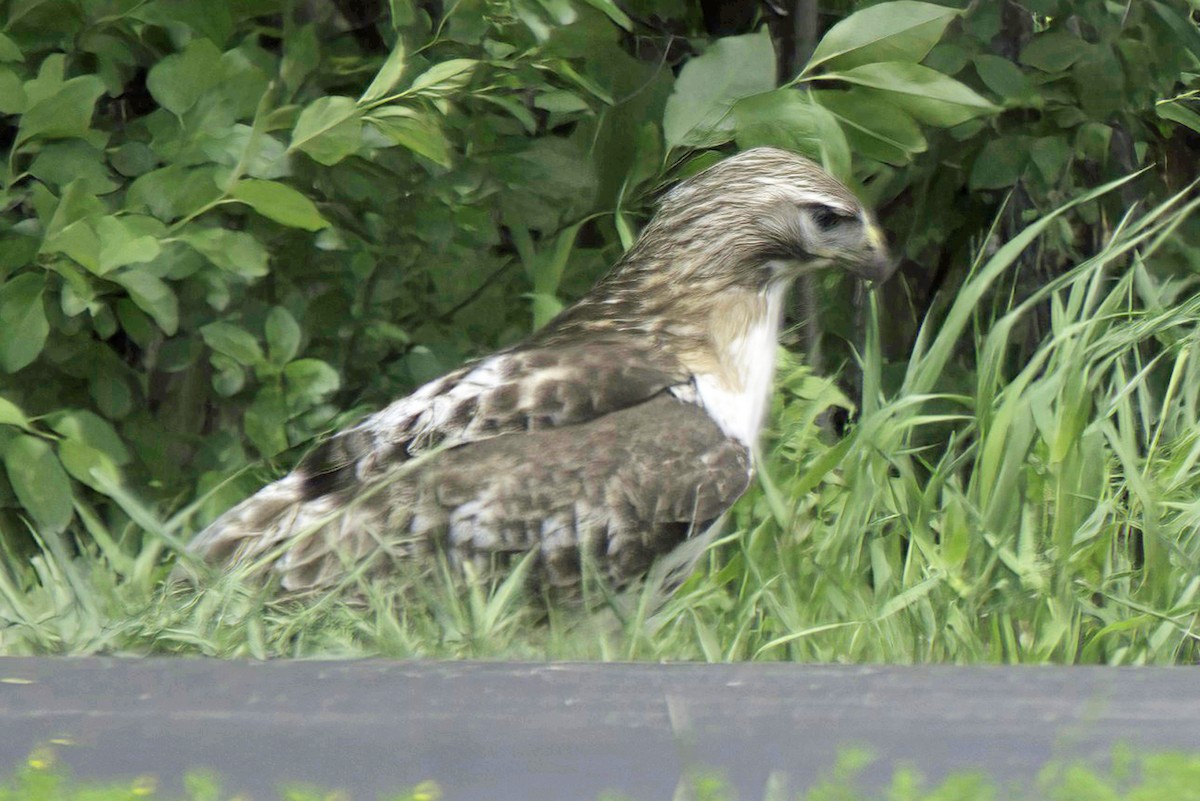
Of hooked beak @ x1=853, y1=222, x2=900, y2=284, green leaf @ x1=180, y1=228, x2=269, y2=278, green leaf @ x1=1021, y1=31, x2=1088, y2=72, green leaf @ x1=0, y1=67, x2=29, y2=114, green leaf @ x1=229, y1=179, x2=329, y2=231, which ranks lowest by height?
hooked beak @ x1=853, y1=222, x2=900, y2=284

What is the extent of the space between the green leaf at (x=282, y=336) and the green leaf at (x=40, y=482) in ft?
1.66

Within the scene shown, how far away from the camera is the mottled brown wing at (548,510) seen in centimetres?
290

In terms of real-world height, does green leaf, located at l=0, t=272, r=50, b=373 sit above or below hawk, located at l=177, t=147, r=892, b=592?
above

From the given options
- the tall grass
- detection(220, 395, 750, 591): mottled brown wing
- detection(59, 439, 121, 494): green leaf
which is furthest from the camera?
detection(59, 439, 121, 494): green leaf

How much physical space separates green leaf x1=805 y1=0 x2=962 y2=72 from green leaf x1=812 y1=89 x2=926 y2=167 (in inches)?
3.1

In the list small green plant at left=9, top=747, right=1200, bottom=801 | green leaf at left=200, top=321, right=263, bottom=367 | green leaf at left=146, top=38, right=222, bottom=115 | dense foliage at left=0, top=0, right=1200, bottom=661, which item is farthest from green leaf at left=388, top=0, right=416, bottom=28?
small green plant at left=9, top=747, right=1200, bottom=801

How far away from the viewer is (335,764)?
1834 millimetres

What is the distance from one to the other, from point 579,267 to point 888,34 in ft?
3.50

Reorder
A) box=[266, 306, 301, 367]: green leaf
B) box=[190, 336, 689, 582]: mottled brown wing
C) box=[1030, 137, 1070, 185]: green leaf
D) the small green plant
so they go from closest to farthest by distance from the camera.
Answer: the small green plant < box=[190, 336, 689, 582]: mottled brown wing < box=[266, 306, 301, 367]: green leaf < box=[1030, 137, 1070, 185]: green leaf

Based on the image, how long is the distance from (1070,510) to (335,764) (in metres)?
1.44

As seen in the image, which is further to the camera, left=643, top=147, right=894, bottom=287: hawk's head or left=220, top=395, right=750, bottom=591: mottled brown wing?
left=643, top=147, right=894, bottom=287: hawk's head

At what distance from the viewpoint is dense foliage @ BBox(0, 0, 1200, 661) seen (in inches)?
109

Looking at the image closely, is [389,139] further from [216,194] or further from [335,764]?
[335,764]

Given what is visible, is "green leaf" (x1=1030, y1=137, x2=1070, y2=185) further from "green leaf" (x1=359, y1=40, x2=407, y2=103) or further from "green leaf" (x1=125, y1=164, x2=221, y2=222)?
"green leaf" (x1=125, y1=164, x2=221, y2=222)
